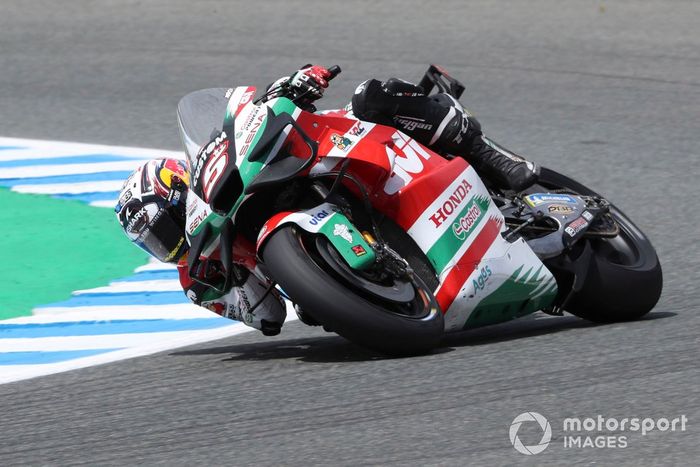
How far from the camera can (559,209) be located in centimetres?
587

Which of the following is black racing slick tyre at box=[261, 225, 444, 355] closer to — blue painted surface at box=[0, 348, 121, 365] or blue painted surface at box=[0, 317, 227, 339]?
blue painted surface at box=[0, 348, 121, 365]

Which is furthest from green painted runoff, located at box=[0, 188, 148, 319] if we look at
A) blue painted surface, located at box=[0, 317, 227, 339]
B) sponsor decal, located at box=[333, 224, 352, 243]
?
sponsor decal, located at box=[333, 224, 352, 243]

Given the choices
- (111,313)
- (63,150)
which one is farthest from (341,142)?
(63,150)

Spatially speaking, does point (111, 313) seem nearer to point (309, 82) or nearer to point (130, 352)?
point (130, 352)

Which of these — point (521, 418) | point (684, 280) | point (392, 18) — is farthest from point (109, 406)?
point (392, 18)

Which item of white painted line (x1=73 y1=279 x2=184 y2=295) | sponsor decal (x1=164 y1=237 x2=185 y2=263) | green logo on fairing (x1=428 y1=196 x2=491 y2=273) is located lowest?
white painted line (x1=73 y1=279 x2=184 y2=295)

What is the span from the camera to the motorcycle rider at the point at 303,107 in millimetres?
5598

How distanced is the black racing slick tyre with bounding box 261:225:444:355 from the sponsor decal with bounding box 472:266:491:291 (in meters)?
0.27

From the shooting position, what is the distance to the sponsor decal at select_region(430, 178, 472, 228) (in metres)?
5.45

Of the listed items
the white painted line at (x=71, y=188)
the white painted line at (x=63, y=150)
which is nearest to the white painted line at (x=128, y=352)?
the white painted line at (x=71, y=188)

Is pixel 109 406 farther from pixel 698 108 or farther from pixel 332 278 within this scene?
pixel 698 108

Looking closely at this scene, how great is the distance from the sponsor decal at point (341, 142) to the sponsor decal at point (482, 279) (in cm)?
73

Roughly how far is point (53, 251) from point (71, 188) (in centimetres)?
125

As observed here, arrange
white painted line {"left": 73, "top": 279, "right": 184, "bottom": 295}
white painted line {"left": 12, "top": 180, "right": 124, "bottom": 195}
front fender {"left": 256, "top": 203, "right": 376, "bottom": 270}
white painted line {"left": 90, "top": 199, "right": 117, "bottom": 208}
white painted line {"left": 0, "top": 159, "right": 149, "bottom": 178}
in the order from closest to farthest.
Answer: front fender {"left": 256, "top": 203, "right": 376, "bottom": 270} < white painted line {"left": 73, "top": 279, "right": 184, "bottom": 295} < white painted line {"left": 90, "top": 199, "right": 117, "bottom": 208} < white painted line {"left": 12, "top": 180, "right": 124, "bottom": 195} < white painted line {"left": 0, "top": 159, "right": 149, "bottom": 178}
